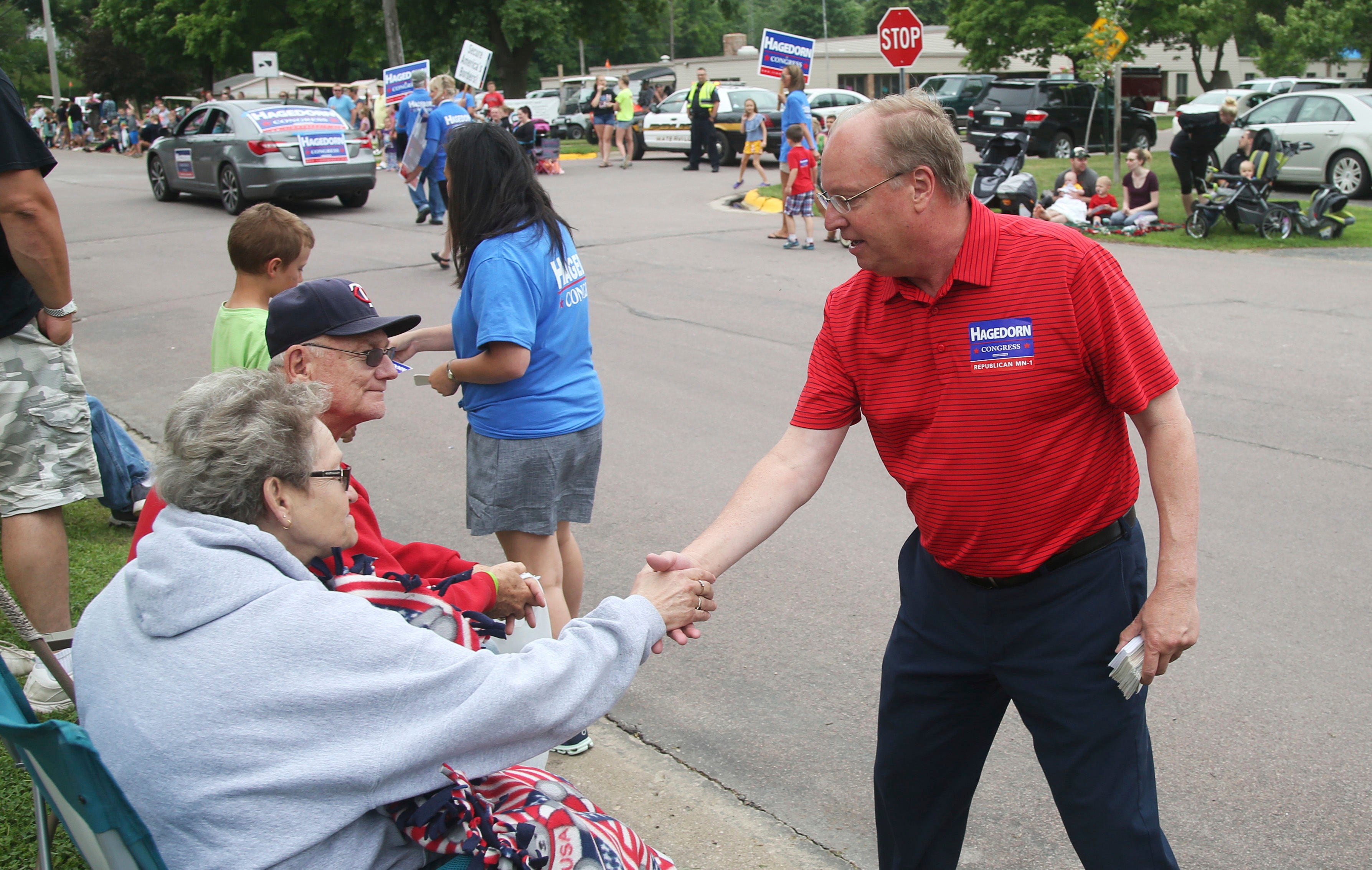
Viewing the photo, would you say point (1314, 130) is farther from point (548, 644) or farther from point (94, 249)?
point (548, 644)

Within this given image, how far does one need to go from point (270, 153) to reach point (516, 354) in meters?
14.9

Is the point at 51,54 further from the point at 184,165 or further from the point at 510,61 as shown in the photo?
the point at 184,165

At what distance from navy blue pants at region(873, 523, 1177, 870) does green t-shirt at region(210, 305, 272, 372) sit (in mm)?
2164

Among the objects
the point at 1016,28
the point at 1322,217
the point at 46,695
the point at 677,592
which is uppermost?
the point at 1016,28

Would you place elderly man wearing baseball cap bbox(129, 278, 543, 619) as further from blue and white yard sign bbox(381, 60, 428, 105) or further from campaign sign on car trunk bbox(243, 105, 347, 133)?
blue and white yard sign bbox(381, 60, 428, 105)

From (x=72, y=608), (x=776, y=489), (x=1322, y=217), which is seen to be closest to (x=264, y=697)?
(x=776, y=489)

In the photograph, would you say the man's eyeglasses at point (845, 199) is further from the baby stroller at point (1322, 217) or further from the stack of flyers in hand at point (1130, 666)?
the baby stroller at point (1322, 217)

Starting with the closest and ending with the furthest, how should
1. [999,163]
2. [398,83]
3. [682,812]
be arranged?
1. [682,812]
2. [999,163]
3. [398,83]

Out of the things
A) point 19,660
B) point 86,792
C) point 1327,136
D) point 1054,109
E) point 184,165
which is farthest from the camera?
point 1054,109

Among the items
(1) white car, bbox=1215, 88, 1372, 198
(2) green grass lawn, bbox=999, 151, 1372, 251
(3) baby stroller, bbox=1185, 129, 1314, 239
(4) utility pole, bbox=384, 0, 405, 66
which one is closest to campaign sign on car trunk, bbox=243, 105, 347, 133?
(4) utility pole, bbox=384, 0, 405, 66

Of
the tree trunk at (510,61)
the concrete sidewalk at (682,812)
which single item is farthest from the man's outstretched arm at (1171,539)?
the tree trunk at (510,61)

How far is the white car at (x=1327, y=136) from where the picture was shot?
1758 cm

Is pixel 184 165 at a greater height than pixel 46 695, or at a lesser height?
greater

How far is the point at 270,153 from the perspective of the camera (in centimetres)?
1681
